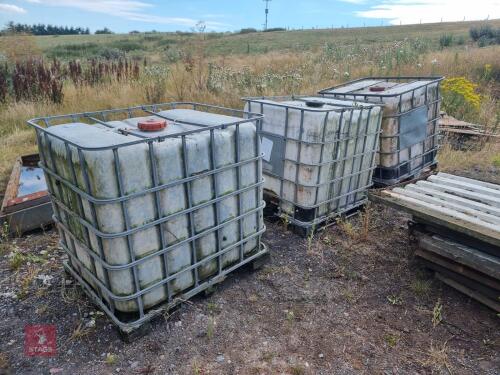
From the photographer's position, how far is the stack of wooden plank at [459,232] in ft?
8.43

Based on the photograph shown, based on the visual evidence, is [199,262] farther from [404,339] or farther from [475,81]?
[475,81]

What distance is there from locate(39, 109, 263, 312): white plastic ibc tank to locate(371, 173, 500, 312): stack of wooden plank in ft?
4.90

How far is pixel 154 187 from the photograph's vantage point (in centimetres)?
212

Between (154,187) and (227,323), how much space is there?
1160mm

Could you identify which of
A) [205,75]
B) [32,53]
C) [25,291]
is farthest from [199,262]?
[32,53]

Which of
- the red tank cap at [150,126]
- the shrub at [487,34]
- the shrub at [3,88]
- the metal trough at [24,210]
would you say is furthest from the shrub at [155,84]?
the shrub at [487,34]

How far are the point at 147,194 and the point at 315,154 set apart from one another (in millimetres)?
1818

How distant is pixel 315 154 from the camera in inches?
132

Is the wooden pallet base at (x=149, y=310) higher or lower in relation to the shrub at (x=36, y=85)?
lower

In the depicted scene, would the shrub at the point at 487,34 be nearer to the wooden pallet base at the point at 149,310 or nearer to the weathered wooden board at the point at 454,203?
the weathered wooden board at the point at 454,203

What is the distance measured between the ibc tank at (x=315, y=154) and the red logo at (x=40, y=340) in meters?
2.35

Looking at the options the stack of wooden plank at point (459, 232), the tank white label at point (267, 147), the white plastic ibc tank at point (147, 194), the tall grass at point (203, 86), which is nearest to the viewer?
the white plastic ibc tank at point (147, 194)

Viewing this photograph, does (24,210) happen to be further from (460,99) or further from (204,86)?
(460,99)

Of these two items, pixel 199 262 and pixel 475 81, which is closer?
pixel 199 262
